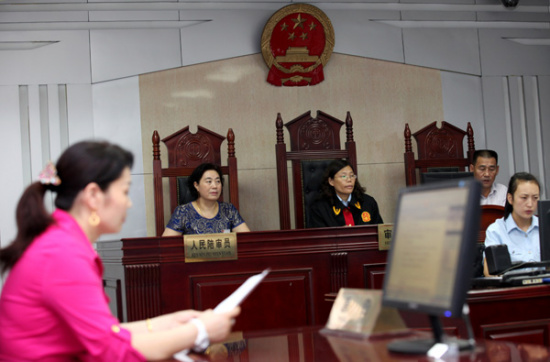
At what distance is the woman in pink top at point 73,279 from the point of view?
1278 millimetres

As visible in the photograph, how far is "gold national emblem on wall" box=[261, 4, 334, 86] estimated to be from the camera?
5762 mm

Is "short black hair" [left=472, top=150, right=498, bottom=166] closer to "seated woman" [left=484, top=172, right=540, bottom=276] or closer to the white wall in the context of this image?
the white wall

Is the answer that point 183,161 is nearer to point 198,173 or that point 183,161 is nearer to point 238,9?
point 198,173

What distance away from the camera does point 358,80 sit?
19.9ft

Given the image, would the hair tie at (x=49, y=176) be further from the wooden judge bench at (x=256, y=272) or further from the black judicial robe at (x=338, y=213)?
the black judicial robe at (x=338, y=213)

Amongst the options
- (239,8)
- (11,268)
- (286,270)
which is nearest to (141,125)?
(239,8)

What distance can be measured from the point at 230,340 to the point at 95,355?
0.49 meters

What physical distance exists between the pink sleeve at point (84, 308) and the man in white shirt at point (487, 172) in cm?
451

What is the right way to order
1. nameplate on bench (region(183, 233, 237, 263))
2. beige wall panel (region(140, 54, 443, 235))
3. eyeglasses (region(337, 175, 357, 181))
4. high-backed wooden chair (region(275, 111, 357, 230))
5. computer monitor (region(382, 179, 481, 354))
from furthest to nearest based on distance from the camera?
beige wall panel (region(140, 54, 443, 235)), high-backed wooden chair (region(275, 111, 357, 230)), eyeglasses (region(337, 175, 357, 181)), nameplate on bench (region(183, 233, 237, 263)), computer monitor (region(382, 179, 481, 354))

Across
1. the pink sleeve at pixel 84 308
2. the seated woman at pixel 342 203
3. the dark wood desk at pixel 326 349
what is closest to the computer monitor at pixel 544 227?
the dark wood desk at pixel 326 349

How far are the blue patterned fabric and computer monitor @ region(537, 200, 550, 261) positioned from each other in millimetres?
2521

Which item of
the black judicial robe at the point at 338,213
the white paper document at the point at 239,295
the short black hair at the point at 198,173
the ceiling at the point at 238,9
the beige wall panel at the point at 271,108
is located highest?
the ceiling at the point at 238,9

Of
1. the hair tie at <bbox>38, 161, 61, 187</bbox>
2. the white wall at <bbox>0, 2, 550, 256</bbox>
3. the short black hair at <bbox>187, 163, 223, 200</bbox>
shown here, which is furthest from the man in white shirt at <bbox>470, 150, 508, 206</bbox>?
the hair tie at <bbox>38, 161, 61, 187</bbox>

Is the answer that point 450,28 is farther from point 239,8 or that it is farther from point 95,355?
point 95,355
